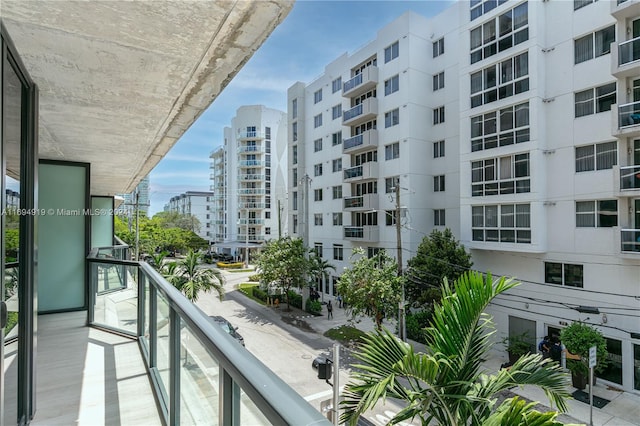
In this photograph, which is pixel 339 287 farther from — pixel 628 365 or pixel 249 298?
pixel 249 298

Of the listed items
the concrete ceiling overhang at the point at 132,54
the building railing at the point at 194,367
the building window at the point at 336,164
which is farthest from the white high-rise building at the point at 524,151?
the building railing at the point at 194,367

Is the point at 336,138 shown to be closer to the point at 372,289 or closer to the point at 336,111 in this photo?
the point at 336,111

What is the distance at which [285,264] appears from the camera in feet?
59.6

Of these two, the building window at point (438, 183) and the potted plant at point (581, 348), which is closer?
the potted plant at point (581, 348)

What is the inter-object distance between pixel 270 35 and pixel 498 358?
46.4 ft

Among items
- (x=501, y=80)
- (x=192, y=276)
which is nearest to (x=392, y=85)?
(x=501, y=80)

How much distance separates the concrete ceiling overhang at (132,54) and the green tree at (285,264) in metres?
14.5

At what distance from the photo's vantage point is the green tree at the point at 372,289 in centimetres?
1273

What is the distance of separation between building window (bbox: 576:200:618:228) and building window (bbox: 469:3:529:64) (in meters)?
6.10

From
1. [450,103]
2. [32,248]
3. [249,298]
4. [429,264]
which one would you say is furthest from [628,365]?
[249,298]

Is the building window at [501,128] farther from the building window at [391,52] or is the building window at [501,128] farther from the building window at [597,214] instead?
the building window at [391,52]

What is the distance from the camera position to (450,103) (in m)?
17.0

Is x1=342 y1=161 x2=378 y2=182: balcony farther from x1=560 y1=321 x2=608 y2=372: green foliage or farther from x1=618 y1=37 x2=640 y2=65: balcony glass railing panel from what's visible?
x1=560 y1=321 x2=608 y2=372: green foliage

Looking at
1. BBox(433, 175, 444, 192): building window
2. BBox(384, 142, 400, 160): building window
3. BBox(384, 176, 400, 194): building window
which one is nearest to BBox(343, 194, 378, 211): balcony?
BBox(384, 176, 400, 194): building window
